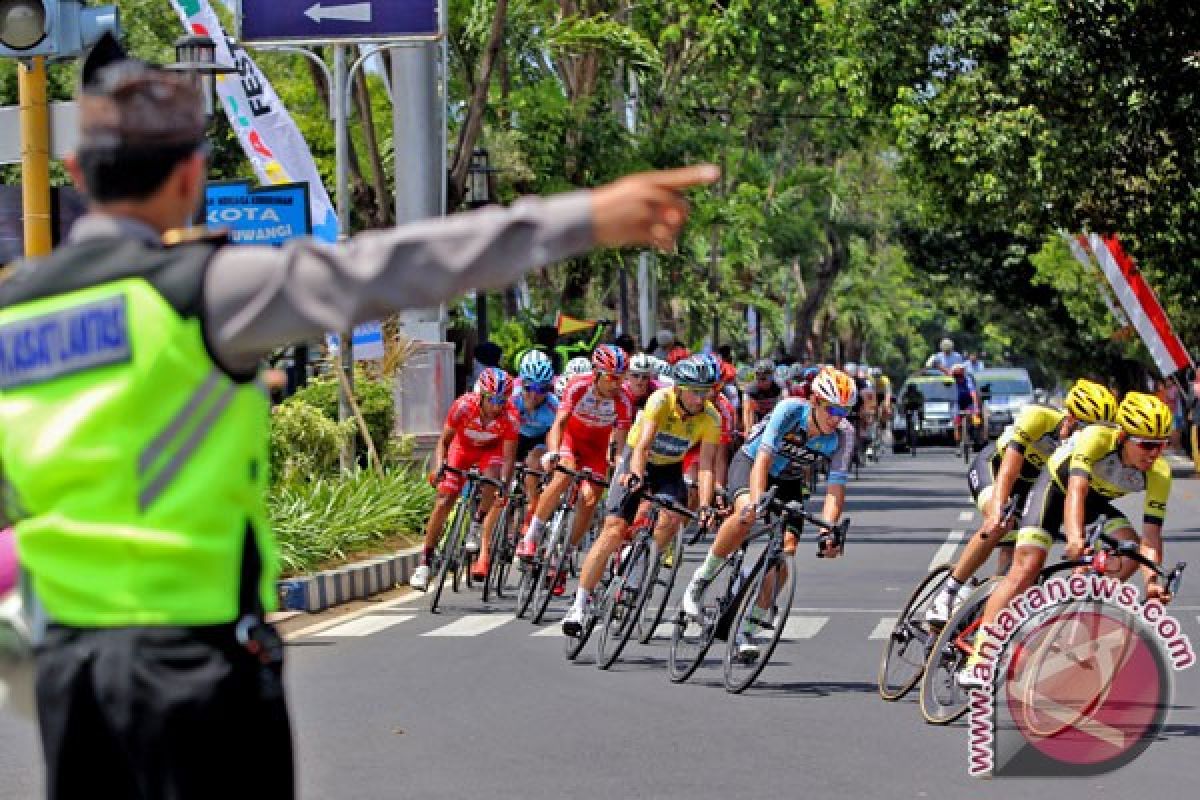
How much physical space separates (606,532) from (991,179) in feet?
55.5

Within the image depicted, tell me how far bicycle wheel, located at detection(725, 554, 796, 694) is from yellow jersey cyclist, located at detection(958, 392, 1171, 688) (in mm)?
1668

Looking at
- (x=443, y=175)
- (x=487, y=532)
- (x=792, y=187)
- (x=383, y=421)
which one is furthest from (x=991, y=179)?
(x=792, y=187)

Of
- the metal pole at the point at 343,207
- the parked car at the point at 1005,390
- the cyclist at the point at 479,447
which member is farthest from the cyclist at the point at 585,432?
the parked car at the point at 1005,390

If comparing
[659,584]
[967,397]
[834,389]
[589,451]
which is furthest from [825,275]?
[834,389]

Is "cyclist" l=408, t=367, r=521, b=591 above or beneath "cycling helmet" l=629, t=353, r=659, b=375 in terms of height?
beneath

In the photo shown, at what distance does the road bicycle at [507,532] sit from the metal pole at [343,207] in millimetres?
4446

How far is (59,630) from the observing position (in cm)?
376

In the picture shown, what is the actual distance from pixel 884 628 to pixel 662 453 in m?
2.40

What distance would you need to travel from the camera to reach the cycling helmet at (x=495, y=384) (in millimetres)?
17406

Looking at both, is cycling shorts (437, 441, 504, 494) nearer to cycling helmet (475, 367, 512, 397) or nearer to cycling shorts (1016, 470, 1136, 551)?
cycling helmet (475, 367, 512, 397)

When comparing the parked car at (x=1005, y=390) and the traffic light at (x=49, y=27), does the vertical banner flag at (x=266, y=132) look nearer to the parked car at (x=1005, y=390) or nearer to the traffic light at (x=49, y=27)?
the traffic light at (x=49, y=27)

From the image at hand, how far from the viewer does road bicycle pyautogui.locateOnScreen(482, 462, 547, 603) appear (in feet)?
57.7

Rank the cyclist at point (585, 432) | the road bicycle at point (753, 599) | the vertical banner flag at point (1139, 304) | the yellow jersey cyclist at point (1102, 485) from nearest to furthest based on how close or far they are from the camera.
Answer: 1. the yellow jersey cyclist at point (1102, 485)
2. the road bicycle at point (753, 599)
3. the cyclist at point (585, 432)
4. the vertical banner flag at point (1139, 304)

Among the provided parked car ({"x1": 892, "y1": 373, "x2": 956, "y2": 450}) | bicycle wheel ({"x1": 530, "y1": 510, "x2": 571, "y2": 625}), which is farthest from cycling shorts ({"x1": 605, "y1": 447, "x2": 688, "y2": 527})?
parked car ({"x1": 892, "y1": 373, "x2": 956, "y2": 450})
